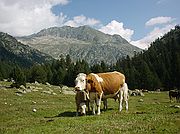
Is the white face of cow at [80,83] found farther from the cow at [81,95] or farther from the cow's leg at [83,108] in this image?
the cow's leg at [83,108]

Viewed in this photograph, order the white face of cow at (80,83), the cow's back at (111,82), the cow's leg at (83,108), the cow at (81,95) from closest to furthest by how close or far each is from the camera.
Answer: the white face of cow at (80,83) → the cow at (81,95) → the cow's leg at (83,108) → the cow's back at (111,82)

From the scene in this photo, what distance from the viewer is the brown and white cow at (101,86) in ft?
93.1

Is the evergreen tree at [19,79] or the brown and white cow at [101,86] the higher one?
the evergreen tree at [19,79]

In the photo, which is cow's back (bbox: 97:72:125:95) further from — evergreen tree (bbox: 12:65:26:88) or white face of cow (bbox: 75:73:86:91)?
evergreen tree (bbox: 12:65:26:88)

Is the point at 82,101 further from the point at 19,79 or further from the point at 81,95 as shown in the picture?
the point at 19,79

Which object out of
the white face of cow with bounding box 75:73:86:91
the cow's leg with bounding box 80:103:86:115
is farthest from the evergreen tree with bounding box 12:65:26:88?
the white face of cow with bounding box 75:73:86:91

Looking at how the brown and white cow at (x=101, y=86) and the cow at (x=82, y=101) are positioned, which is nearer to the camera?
the brown and white cow at (x=101, y=86)

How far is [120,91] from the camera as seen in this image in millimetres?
32125

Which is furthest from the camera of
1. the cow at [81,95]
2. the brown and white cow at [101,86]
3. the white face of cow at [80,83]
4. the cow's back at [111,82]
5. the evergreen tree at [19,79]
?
the evergreen tree at [19,79]

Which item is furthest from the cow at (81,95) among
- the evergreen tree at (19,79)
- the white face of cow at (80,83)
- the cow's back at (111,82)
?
the evergreen tree at (19,79)

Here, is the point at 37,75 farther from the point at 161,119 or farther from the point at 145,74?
the point at 161,119

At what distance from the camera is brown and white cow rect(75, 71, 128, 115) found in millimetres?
28391

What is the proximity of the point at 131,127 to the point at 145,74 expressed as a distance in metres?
136

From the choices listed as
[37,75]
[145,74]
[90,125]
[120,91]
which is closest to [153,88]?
[145,74]
